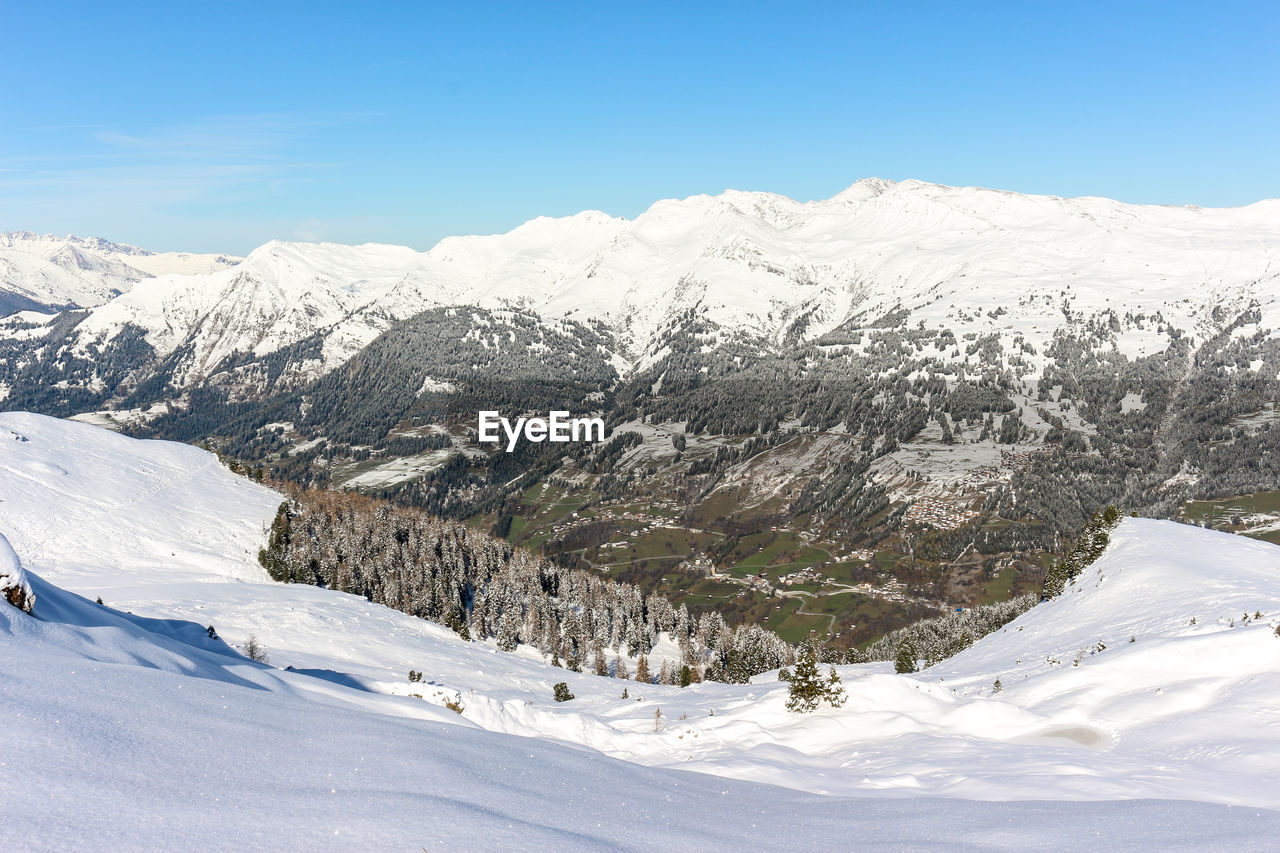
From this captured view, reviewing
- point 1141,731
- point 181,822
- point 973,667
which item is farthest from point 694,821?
point 973,667

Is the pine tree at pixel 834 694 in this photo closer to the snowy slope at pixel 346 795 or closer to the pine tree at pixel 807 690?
the pine tree at pixel 807 690

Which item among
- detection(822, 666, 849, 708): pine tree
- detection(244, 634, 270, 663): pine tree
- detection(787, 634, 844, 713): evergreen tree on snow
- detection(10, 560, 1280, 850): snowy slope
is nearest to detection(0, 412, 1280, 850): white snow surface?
detection(10, 560, 1280, 850): snowy slope

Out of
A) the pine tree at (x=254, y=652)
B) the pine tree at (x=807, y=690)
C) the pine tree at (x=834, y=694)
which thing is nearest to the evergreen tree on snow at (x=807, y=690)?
the pine tree at (x=807, y=690)

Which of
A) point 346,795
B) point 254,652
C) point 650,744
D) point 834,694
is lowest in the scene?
point 254,652

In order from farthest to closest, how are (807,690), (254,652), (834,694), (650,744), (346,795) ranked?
1. (254,652)
2. (807,690)
3. (834,694)
4. (650,744)
5. (346,795)

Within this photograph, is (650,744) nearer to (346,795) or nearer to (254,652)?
(346,795)

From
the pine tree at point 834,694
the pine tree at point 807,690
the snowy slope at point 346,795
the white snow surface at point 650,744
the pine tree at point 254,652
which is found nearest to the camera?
the snowy slope at point 346,795

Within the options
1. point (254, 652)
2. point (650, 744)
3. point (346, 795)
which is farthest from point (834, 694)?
point (254, 652)

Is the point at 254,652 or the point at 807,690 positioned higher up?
the point at 807,690
